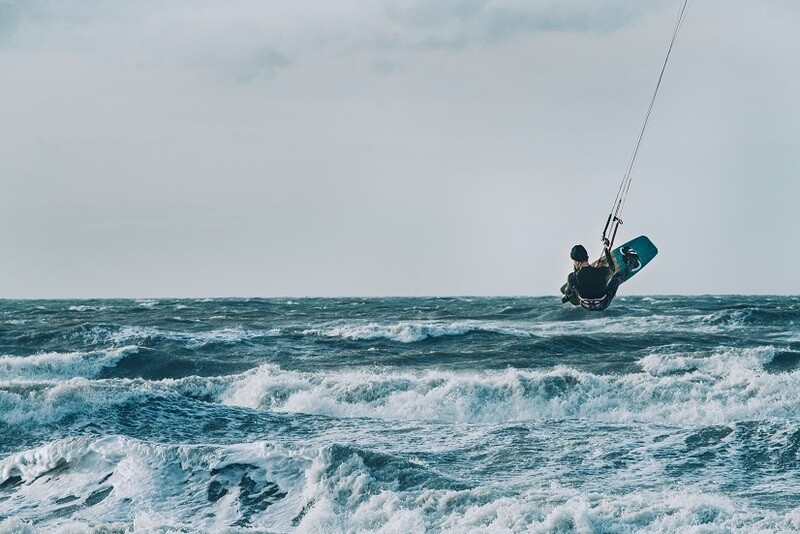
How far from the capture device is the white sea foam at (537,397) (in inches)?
730

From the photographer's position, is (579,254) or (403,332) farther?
(403,332)

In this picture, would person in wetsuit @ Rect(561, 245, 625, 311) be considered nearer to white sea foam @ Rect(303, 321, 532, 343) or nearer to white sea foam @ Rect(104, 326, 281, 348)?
white sea foam @ Rect(303, 321, 532, 343)

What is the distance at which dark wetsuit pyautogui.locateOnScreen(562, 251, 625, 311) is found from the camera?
15.2 meters

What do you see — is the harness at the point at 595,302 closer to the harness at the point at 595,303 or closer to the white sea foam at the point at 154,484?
the harness at the point at 595,303

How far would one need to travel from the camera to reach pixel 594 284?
15.3 m

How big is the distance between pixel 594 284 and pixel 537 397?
16.1ft

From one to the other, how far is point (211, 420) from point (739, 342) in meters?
18.8

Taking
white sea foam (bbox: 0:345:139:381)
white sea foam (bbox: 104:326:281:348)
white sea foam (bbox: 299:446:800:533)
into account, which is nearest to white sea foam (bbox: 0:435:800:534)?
white sea foam (bbox: 299:446:800:533)

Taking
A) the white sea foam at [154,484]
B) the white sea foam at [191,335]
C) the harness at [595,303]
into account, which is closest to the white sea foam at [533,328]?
the white sea foam at [191,335]

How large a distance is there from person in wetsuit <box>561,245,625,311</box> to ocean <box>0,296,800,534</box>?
2241mm

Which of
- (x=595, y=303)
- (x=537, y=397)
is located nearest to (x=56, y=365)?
(x=537, y=397)

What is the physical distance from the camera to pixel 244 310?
4944 centimetres

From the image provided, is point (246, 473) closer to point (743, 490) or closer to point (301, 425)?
point (301, 425)

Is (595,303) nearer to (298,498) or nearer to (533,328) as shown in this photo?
(298,498)
